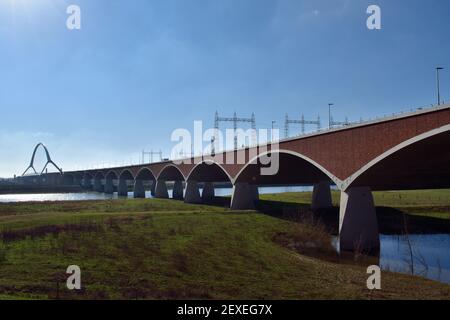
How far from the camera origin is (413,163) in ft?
110

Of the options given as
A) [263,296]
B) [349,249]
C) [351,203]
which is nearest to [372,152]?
[351,203]

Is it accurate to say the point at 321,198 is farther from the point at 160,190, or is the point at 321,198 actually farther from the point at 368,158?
the point at 160,190

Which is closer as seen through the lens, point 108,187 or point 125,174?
point 125,174

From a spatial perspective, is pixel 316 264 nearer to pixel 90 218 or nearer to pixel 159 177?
pixel 90 218

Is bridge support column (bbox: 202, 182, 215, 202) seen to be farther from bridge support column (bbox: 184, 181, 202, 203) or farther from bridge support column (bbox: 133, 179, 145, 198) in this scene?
bridge support column (bbox: 133, 179, 145, 198)

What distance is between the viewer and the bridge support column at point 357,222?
34.8 m

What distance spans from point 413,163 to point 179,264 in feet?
75.7

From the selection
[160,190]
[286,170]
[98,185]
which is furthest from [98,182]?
[286,170]

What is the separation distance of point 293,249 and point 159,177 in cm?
7180

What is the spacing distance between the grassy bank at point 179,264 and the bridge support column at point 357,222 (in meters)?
2.10

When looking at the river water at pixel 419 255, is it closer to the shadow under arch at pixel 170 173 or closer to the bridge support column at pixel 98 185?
the shadow under arch at pixel 170 173

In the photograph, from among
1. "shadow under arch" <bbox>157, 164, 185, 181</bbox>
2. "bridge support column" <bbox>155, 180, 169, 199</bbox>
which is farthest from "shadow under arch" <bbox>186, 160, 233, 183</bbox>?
"bridge support column" <bbox>155, 180, 169, 199</bbox>

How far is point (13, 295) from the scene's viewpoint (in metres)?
14.6

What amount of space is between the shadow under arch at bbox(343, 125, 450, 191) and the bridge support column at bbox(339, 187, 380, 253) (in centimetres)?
103
